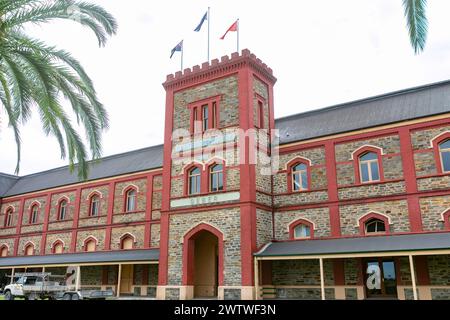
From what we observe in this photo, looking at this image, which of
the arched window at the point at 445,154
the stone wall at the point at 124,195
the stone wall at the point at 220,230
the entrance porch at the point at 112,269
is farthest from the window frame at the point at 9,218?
the arched window at the point at 445,154

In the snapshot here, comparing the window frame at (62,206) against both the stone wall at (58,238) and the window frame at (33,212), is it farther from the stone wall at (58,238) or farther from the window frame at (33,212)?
the window frame at (33,212)

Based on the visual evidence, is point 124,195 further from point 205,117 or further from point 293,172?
point 293,172

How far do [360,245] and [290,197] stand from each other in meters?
4.80

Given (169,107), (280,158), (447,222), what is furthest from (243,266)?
(169,107)

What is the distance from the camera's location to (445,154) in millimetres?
18328

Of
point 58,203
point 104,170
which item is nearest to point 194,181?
point 104,170

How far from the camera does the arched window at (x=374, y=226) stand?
19.1 m

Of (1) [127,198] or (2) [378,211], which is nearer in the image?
(2) [378,211]

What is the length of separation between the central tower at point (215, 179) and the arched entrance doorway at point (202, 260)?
0.18ft

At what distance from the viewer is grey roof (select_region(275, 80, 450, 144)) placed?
65.0ft

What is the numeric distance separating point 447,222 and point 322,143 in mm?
6921
